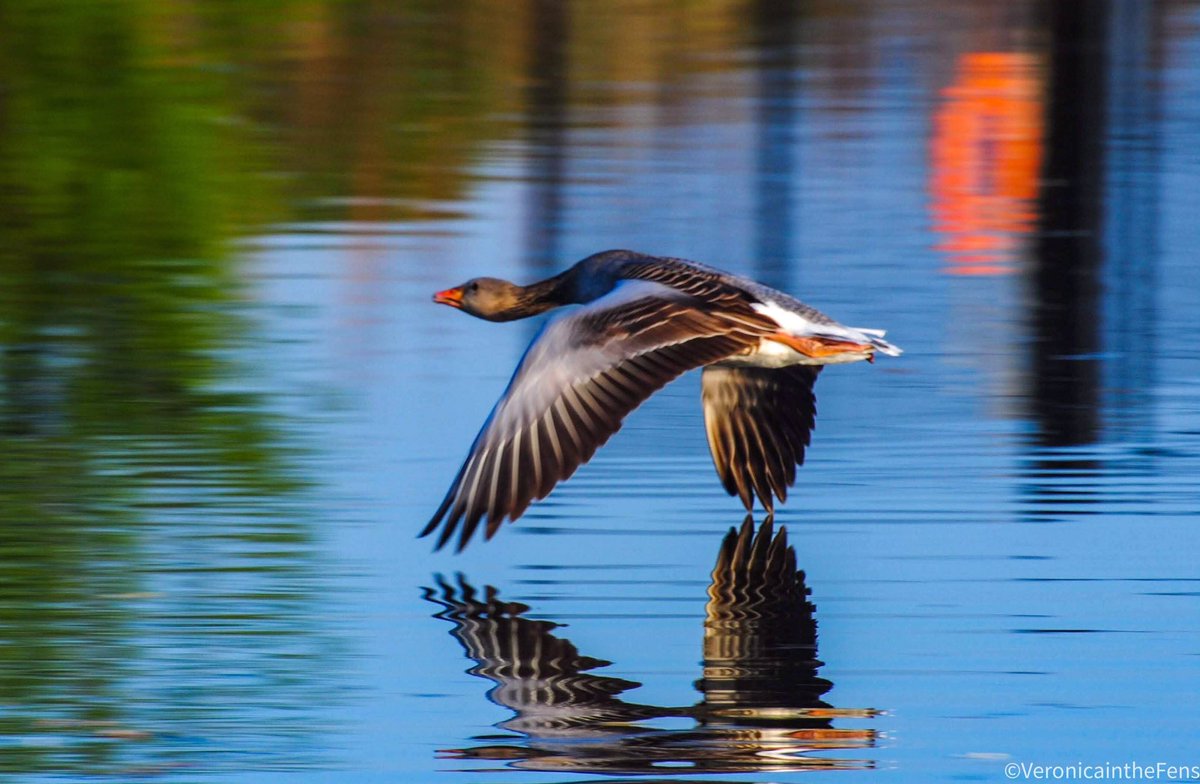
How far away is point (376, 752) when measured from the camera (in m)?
5.63

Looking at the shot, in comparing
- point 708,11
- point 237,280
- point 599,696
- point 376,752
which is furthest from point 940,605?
point 708,11

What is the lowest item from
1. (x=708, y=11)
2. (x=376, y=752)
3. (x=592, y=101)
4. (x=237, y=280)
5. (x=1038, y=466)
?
(x=376, y=752)

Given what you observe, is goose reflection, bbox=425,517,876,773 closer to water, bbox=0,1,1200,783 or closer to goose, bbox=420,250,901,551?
water, bbox=0,1,1200,783

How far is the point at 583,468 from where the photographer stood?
27.5 ft

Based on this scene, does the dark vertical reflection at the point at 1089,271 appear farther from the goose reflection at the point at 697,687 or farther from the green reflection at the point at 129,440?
the green reflection at the point at 129,440

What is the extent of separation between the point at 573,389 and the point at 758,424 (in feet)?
4.51

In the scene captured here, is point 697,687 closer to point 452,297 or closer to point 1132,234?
point 452,297

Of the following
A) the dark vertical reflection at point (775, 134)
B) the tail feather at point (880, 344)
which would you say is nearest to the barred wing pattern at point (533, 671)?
the tail feather at point (880, 344)

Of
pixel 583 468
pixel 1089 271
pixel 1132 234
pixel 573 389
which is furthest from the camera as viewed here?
pixel 1132 234

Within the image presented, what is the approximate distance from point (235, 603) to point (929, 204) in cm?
839

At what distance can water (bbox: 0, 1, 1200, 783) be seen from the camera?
5.89 metres

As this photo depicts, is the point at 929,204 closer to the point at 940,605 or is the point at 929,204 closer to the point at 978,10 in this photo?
the point at 940,605

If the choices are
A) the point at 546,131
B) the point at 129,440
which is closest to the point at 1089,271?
the point at 546,131

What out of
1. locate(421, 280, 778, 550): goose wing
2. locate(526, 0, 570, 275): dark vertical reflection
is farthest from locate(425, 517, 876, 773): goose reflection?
locate(526, 0, 570, 275): dark vertical reflection
